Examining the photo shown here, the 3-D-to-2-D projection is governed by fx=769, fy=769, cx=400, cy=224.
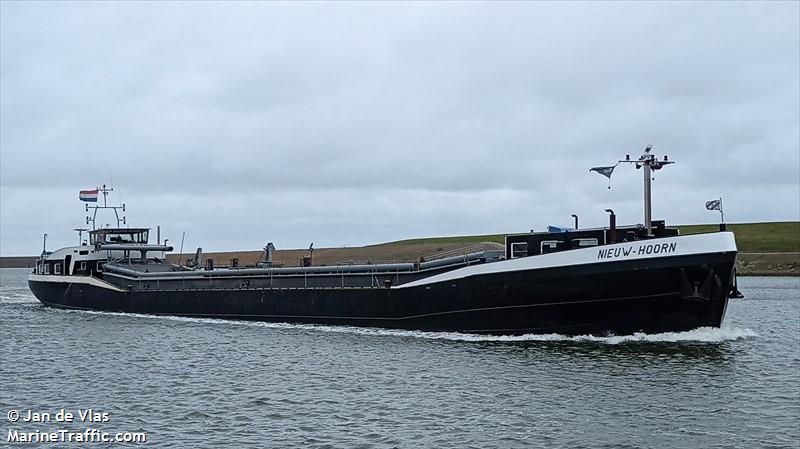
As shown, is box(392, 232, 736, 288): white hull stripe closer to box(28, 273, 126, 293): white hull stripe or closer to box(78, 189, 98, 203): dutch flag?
box(28, 273, 126, 293): white hull stripe

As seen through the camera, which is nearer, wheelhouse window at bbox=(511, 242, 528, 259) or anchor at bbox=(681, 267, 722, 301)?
anchor at bbox=(681, 267, 722, 301)

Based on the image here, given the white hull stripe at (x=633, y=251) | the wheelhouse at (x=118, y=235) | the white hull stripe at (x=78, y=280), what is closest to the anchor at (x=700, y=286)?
the white hull stripe at (x=633, y=251)

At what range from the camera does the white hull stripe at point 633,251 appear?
3375 centimetres

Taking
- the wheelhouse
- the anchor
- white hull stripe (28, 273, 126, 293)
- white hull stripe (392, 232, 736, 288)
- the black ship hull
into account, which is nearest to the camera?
white hull stripe (392, 232, 736, 288)

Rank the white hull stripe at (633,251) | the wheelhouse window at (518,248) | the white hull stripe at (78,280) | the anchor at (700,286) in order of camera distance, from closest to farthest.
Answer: the white hull stripe at (633,251) < the anchor at (700,286) < the wheelhouse window at (518,248) < the white hull stripe at (78,280)

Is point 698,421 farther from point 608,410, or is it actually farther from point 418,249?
point 418,249

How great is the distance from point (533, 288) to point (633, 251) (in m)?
4.97

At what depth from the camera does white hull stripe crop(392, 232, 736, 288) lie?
111ft

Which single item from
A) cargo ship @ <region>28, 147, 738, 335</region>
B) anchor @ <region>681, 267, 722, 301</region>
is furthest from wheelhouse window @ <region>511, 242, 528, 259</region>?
anchor @ <region>681, 267, 722, 301</region>

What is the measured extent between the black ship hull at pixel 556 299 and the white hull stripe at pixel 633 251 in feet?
0.33

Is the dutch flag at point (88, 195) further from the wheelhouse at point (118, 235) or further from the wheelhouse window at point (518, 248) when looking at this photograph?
the wheelhouse window at point (518, 248)

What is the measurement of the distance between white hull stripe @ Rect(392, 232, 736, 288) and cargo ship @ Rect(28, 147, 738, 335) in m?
0.04

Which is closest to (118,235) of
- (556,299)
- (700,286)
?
(556,299)

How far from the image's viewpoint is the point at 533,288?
3650 cm
